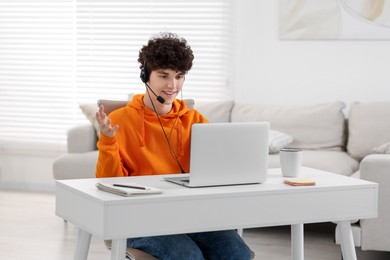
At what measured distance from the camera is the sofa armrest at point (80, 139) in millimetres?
5062

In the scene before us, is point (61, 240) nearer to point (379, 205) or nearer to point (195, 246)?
point (379, 205)

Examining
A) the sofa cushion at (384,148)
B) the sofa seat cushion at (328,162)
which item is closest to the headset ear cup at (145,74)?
the sofa seat cushion at (328,162)

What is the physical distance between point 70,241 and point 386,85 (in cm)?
231

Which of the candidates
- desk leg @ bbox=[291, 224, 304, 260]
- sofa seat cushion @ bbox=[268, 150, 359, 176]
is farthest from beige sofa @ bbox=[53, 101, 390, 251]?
desk leg @ bbox=[291, 224, 304, 260]

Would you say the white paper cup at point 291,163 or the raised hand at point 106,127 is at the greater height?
the raised hand at point 106,127

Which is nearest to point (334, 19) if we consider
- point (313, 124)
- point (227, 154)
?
point (313, 124)

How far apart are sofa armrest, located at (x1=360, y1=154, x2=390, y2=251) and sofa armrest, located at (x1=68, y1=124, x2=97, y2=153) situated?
193 cm

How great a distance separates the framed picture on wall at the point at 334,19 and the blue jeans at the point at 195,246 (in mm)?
2802

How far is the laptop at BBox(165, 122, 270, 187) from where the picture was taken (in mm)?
2533

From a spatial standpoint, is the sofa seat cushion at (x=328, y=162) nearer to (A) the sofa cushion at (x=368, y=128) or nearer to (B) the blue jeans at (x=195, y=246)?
(A) the sofa cushion at (x=368, y=128)

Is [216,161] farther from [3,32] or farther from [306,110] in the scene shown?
[3,32]

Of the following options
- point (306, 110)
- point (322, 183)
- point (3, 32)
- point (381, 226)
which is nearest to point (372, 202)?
point (322, 183)

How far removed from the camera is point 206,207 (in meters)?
2.46

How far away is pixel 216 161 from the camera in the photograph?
2566 millimetres
